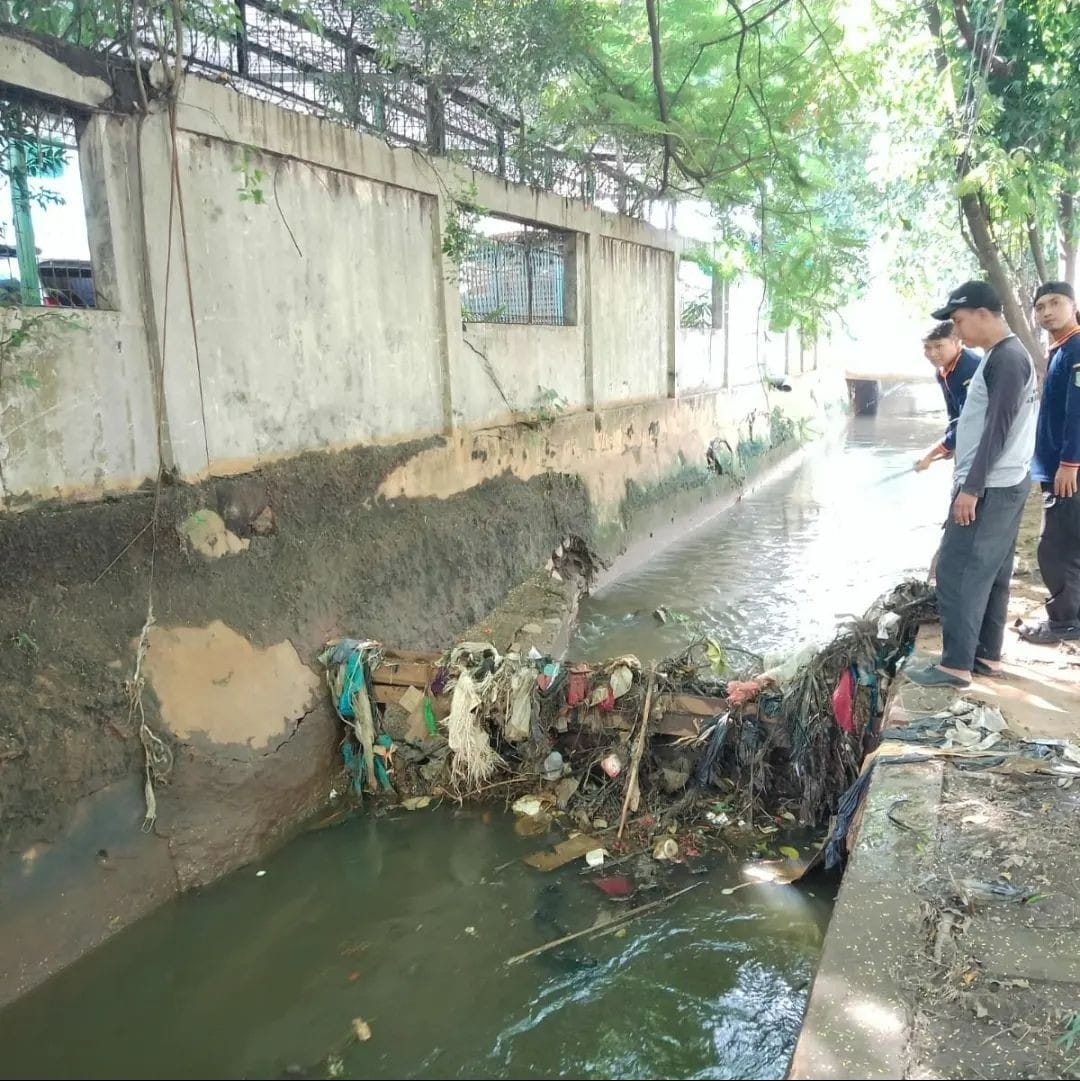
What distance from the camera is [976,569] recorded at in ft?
13.9

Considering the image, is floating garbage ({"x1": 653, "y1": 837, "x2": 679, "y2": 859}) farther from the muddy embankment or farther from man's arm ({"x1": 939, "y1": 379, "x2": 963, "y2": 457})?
man's arm ({"x1": 939, "y1": 379, "x2": 963, "y2": 457})

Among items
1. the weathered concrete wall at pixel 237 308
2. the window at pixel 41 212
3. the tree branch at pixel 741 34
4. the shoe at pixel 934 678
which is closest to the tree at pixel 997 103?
the tree branch at pixel 741 34

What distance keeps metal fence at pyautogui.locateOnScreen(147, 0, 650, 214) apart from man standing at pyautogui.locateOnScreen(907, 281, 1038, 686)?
4.13 m

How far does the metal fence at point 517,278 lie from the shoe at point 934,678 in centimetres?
484

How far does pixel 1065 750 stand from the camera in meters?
3.75

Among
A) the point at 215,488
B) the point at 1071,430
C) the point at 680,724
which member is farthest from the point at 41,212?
the point at 1071,430

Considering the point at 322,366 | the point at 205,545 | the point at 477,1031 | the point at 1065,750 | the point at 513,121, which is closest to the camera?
the point at 477,1031

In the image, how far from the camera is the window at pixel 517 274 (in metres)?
7.81

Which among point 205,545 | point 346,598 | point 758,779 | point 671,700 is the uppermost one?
point 205,545

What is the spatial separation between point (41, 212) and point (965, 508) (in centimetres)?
483

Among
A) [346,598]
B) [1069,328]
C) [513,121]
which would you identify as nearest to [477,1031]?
[346,598]

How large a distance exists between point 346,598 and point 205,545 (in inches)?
46.4

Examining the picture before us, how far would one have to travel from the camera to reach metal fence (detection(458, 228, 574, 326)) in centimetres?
782

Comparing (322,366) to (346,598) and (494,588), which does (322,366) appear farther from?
(494,588)
